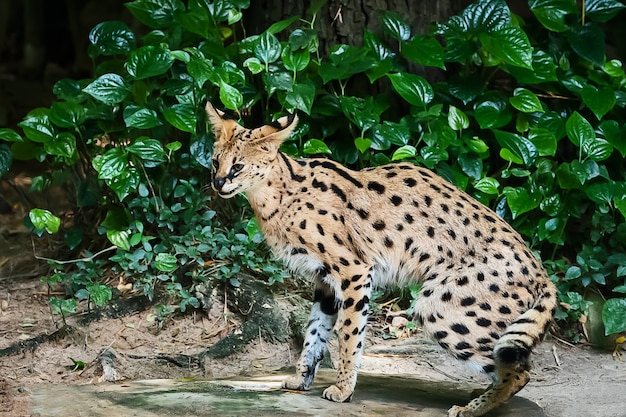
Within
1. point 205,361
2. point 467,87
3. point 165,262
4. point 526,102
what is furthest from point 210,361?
point 526,102

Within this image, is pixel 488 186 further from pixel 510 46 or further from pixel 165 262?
pixel 165 262

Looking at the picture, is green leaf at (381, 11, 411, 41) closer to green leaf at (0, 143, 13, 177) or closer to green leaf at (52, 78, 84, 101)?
green leaf at (52, 78, 84, 101)

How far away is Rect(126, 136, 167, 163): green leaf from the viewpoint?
6.64 meters

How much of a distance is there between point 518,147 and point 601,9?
60.0 inches

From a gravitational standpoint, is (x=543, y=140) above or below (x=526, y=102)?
below

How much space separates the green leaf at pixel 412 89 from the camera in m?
6.88

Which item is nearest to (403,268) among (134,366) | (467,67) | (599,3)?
(134,366)

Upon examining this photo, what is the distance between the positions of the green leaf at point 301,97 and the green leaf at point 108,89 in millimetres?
1216

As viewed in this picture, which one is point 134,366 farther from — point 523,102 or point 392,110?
point 523,102

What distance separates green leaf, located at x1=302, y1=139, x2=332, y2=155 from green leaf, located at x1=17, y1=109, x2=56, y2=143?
1.91 m

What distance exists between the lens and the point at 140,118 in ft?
21.7

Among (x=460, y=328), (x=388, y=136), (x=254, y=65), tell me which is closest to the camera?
(x=460, y=328)

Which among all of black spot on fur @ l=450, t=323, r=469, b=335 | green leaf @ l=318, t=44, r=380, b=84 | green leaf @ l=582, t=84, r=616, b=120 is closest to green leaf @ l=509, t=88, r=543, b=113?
green leaf @ l=582, t=84, r=616, b=120

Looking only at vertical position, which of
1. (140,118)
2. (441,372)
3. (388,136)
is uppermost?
(140,118)
